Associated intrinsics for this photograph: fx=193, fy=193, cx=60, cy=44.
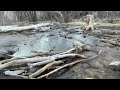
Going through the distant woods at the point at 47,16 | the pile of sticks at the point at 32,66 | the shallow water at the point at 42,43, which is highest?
the distant woods at the point at 47,16

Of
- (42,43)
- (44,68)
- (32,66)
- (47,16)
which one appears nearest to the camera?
(44,68)

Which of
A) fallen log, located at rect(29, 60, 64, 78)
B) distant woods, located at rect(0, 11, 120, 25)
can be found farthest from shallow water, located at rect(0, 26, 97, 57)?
distant woods, located at rect(0, 11, 120, 25)

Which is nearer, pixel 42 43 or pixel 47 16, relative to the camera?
pixel 42 43

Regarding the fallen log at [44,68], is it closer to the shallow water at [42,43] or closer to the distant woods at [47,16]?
the shallow water at [42,43]

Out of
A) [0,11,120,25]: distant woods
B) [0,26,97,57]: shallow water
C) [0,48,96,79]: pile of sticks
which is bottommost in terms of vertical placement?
[0,26,97,57]: shallow water

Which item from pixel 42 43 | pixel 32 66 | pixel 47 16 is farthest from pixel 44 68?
pixel 47 16

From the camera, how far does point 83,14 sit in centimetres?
1803

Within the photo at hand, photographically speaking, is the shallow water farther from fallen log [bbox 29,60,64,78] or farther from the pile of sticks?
fallen log [bbox 29,60,64,78]

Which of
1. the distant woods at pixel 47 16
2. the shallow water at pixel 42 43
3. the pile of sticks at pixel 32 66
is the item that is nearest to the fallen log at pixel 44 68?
the pile of sticks at pixel 32 66

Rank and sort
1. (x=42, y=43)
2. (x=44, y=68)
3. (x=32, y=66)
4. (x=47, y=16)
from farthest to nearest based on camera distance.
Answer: (x=47, y=16), (x=42, y=43), (x=32, y=66), (x=44, y=68)

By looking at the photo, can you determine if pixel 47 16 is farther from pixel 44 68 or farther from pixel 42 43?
pixel 44 68
